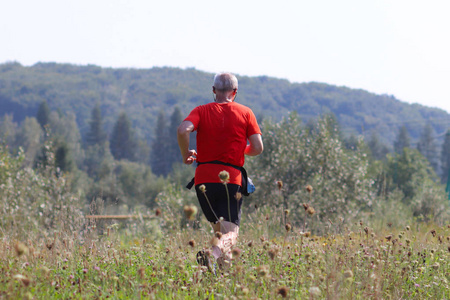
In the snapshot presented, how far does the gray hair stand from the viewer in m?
4.64

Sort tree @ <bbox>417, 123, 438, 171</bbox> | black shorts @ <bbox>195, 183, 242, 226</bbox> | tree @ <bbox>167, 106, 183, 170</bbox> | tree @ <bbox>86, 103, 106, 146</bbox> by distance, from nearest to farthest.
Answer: black shorts @ <bbox>195, 183, 242, 226</bbox>
tree @ <bbox>167, 106, 183, 170</bbox>
tree @ <bbox>417, 123, 438, 171</bbox>
tree @ <bbox>86, 103, 106, 146</bbox>

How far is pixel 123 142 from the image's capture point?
13062 centimetres

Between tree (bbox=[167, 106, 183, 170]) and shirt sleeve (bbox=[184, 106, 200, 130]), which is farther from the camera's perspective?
tree (bbox=[167, 106, 183, 170])

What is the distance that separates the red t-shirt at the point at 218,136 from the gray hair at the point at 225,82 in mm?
158

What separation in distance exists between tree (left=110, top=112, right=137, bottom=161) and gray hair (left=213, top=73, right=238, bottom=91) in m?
128

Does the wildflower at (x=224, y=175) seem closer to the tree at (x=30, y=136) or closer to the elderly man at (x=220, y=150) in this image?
the elderly man at (x=220, y=150)

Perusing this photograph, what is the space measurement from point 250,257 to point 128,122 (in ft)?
426

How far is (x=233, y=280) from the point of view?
3.88 m

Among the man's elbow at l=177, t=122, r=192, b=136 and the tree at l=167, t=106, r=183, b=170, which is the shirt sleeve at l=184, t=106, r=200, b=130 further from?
the tree at l=167, t=106, r=183, b=170

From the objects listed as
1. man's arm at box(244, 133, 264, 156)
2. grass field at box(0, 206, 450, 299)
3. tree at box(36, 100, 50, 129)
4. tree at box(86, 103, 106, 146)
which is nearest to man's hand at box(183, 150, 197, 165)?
man's arm at box(244, 133, 264, 156)

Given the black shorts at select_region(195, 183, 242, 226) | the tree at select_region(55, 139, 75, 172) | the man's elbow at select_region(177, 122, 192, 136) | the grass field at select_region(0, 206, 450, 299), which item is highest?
the man's elbow at select_region(177, 122, 192, 136)

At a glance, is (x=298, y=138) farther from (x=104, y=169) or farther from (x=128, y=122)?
(x=128, y=122)

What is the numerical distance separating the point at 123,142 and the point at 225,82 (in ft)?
422

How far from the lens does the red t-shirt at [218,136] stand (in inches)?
179
